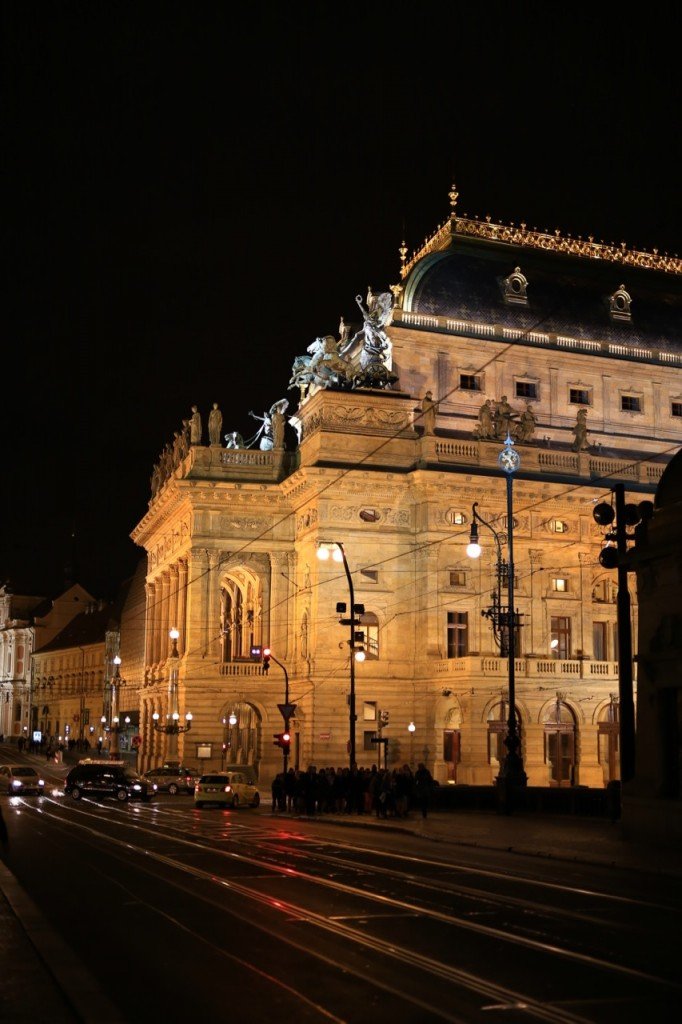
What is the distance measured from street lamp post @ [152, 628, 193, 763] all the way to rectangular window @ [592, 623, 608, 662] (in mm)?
21452

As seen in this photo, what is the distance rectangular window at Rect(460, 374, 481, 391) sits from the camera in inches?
2717

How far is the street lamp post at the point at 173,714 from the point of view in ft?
213

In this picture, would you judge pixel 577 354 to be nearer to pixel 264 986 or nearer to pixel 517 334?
pixel 517 334

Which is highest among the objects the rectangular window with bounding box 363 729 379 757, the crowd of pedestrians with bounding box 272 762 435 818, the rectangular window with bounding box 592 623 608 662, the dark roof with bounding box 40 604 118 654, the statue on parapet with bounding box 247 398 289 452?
the statue on parapet with bounding box 247 398 289 452

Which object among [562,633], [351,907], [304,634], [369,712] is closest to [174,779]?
[304,634]

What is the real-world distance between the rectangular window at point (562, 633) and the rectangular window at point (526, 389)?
13.9 m

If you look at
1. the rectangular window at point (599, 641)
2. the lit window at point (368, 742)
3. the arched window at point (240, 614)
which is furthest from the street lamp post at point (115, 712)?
the rectangular window at point (599, 641)

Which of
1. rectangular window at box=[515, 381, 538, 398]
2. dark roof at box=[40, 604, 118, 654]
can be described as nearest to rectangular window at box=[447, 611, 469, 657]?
rectangular window at box=[515, 381, 538, 398]

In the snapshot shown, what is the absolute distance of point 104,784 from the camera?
178ft

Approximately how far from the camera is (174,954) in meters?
13.1

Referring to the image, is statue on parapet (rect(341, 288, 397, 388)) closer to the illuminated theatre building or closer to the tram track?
the illuminated theatre building

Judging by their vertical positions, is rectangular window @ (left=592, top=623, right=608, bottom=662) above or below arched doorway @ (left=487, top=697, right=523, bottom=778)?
above

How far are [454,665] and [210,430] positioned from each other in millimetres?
20294

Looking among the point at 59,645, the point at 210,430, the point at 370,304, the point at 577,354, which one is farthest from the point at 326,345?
the point at 59,645
